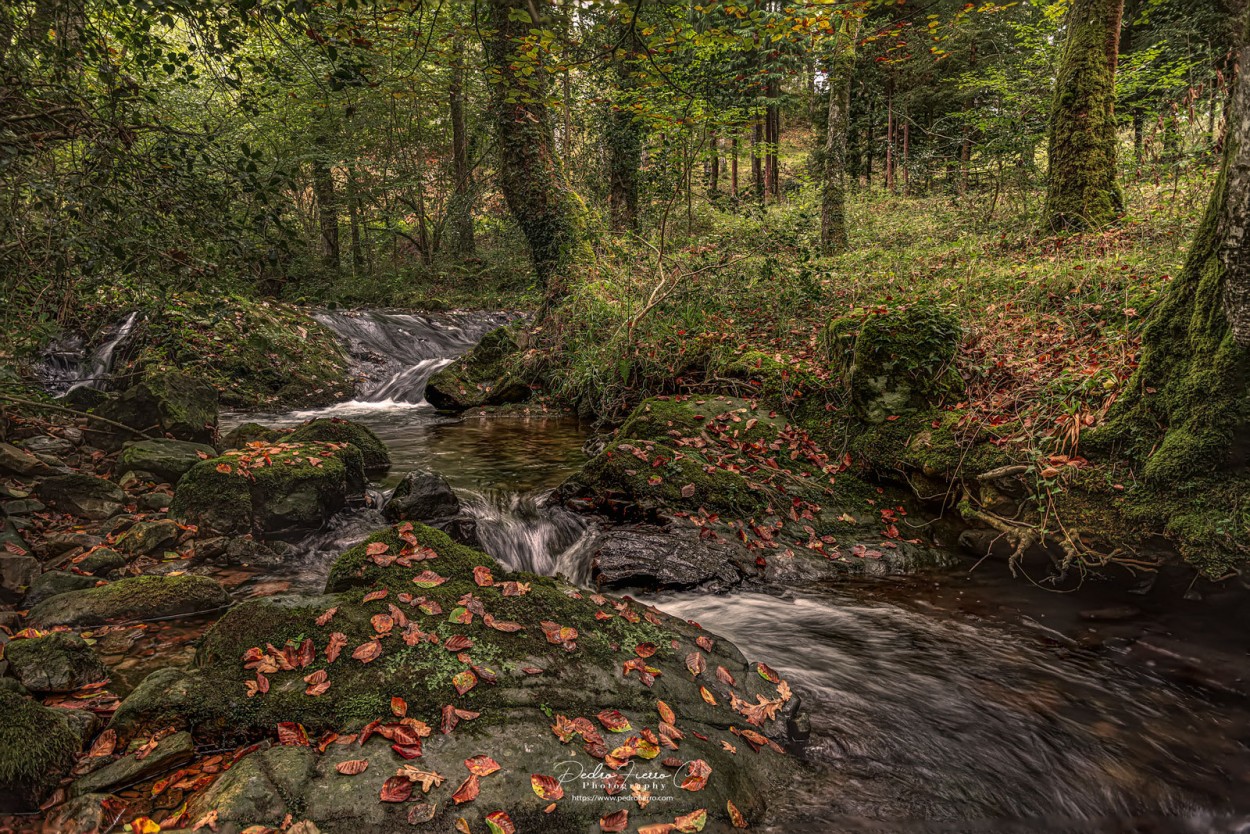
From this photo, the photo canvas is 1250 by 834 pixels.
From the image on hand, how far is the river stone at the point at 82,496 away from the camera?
5199 millimetres

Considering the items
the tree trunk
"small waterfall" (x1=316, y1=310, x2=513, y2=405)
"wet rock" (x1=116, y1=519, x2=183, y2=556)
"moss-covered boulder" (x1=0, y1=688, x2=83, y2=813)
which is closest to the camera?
"moss-covered boulder" (x1=0, y1=688, x2=83, y2=813)

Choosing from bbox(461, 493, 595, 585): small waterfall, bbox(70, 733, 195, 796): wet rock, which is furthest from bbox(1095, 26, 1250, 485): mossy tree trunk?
bbox(70, 733, 195, 796): wet rock

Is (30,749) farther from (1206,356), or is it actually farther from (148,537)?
(1206,356)

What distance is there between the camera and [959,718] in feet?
11.7

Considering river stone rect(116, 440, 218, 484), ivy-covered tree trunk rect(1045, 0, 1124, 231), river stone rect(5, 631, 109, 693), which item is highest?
ivy-covered tree trunk rect(1045, 0, 1124, 231)

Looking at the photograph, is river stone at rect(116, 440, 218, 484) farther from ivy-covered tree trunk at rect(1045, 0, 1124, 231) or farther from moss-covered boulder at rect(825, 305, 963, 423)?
ivy-covered tree trunk at rect(1045, 0, 1124, 231)

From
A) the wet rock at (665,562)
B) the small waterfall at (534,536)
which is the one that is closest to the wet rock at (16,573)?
the small waterfall at (534,536)

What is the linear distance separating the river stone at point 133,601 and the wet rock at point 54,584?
20 cm

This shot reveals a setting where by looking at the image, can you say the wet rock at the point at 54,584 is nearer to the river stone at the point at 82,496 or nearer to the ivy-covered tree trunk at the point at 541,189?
the river stone at the point at 82,496

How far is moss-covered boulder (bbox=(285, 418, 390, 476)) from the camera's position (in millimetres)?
6879

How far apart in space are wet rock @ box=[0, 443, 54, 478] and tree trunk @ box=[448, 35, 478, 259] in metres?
10.8

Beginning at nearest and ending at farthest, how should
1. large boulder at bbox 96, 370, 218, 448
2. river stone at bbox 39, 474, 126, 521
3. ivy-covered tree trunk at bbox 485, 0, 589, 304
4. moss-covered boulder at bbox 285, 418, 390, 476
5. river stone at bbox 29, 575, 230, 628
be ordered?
river stone at bbox 29, 575, 230, 628
river stone at bbox 39, 474, 126, 521
large boulder at bbox 96, 370, 218, 448
moss-covered boulder at bbox 285, 418, 390, 476
ivy-covered tree trunk at bbox 485, 0, 589, 304

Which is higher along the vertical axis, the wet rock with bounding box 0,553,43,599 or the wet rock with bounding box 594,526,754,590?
the wet rock with bounding box 0,553,43,599

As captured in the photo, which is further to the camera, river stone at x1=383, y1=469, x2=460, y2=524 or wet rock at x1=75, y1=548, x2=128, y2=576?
river stone at x1=383, y1=469, x2=460, y2=524
